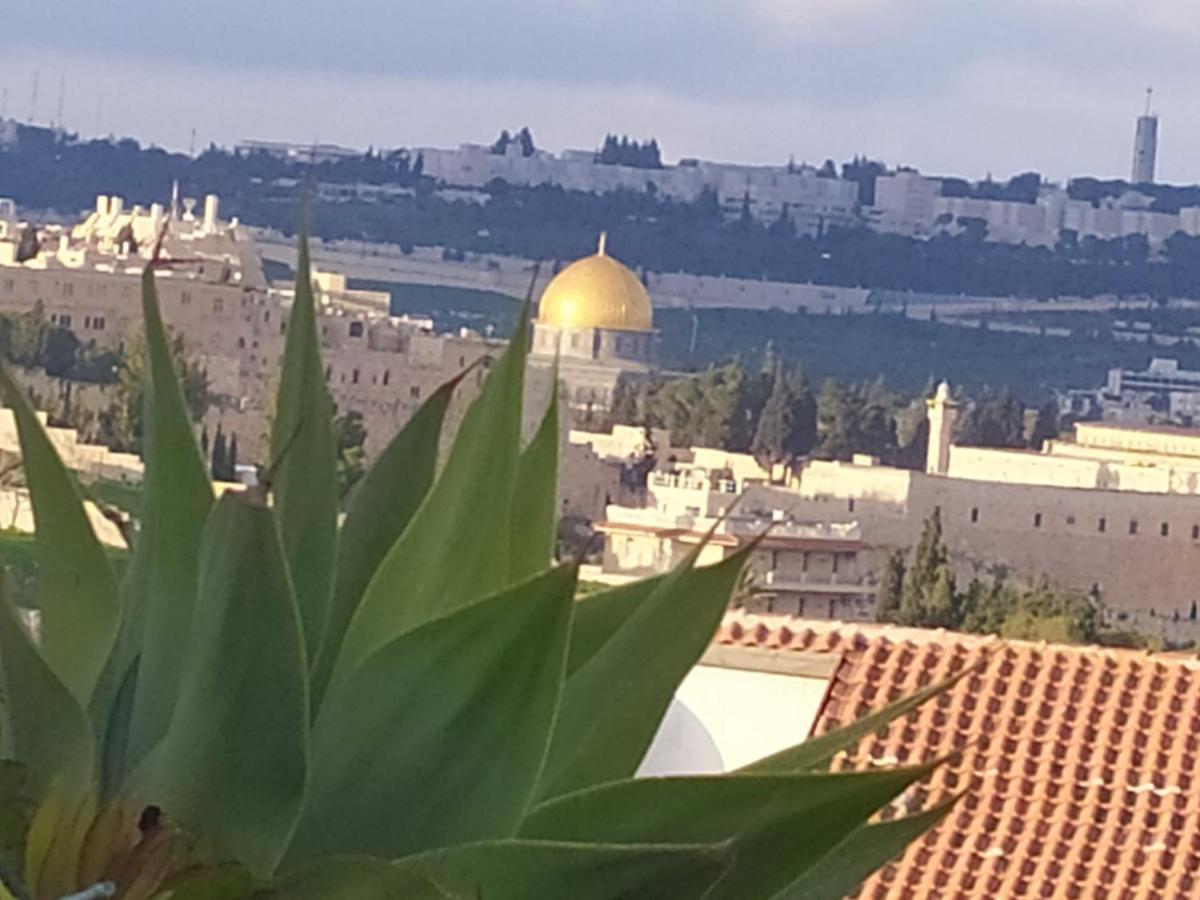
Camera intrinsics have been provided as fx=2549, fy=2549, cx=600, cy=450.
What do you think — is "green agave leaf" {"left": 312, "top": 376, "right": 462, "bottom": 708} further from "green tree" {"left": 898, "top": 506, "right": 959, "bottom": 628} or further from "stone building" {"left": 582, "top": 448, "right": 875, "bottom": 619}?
"green tree" {"left": 898, "top": 506, "right": 959, "bottom": 628}

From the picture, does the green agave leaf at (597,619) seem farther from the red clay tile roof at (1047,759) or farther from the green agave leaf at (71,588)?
the red clay tile roof at (1047,759)

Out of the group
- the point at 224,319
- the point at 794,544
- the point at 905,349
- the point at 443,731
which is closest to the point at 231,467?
the point at 443,731

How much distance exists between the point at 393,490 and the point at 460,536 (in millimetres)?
86

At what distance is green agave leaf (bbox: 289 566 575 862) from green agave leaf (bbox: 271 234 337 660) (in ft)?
0.25

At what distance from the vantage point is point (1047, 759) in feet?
18.9

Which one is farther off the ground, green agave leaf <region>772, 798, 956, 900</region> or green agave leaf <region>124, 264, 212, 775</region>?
green agave leaf <region>124, 264, 212, 775</region>

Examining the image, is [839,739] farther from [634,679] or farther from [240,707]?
[240,707]

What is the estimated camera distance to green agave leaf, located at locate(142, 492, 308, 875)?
0.67m

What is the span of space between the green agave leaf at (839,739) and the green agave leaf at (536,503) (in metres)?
0.10

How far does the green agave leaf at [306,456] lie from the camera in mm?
795

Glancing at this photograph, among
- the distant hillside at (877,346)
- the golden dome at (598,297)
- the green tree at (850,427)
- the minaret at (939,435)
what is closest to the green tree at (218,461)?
the minaret at (939,435)

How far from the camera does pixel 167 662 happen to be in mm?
738

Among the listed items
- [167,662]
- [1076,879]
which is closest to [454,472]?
[167,662]

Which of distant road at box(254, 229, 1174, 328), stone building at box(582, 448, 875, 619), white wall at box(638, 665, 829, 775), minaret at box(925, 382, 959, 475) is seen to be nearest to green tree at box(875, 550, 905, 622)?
stone building at box(582, 448, 875, 619)
